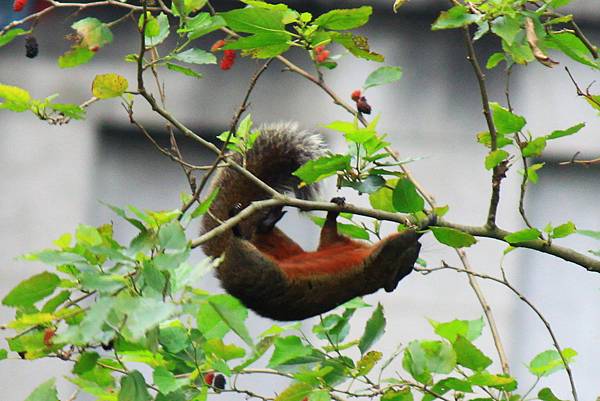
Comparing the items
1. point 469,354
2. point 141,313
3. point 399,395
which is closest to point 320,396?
point 399,395

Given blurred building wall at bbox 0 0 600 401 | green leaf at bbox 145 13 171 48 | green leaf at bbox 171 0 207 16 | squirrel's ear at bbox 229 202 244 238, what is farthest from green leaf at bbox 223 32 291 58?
blurred building wall at bbox 0 0 600 401

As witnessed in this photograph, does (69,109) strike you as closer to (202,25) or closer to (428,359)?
(202,25)

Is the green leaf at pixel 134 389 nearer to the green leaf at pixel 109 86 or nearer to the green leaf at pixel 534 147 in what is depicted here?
the green leaf at pixel 109 86

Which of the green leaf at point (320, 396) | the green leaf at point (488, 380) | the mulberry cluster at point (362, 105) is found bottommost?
the green leaf at point (320, 396)

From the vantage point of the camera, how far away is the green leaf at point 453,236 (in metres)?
1.59

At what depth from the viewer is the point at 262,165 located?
2.54 m

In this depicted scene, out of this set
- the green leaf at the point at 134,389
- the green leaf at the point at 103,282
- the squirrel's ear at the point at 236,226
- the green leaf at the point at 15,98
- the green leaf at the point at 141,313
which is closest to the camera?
the green leaf at the point at 141,313

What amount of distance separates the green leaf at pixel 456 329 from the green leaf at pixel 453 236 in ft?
0.82

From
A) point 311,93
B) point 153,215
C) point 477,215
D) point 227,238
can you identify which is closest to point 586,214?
point 477,215

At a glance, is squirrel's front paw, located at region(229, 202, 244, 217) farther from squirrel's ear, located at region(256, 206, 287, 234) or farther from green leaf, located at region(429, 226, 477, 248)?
green leaf, located at region(429, 226, 477, 248)

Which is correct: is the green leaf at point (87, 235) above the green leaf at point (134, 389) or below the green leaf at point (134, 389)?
above

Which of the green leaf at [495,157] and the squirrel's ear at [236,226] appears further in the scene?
the squirrel's ear at [236,226]

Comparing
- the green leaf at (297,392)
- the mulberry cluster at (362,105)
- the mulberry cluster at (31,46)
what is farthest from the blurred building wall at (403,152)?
the green leaf at (297,392)

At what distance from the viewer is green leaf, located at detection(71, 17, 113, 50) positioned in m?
1.66
